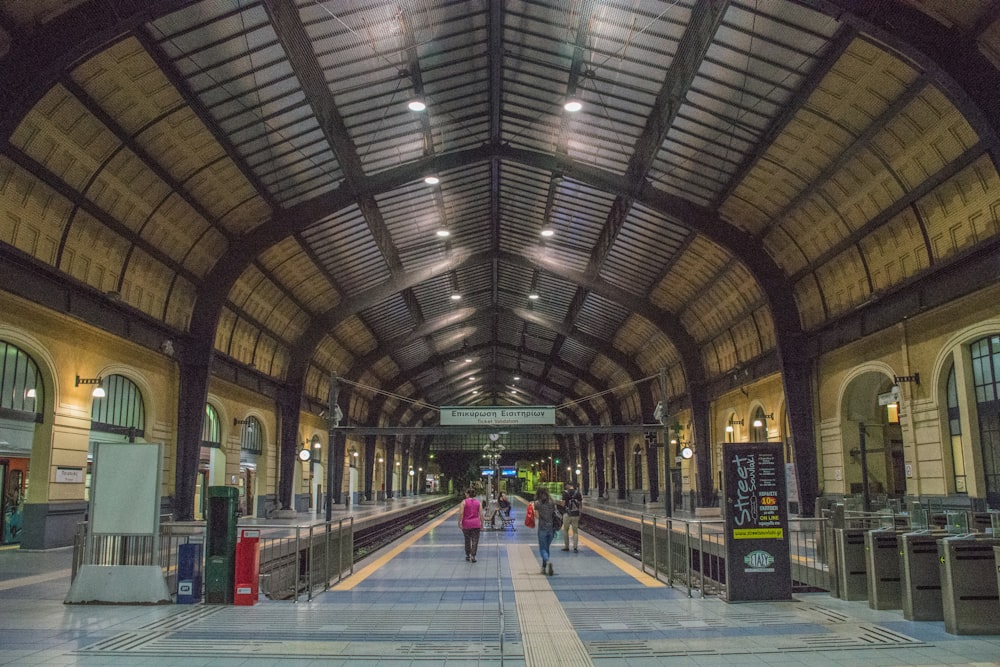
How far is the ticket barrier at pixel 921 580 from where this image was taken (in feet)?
31.2

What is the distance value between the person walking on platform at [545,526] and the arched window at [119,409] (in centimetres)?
1161

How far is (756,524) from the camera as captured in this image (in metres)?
11.3

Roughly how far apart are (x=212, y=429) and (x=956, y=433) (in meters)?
23.5

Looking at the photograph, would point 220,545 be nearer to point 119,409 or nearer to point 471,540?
point 471,540

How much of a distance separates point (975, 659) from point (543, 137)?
19180 millimetres

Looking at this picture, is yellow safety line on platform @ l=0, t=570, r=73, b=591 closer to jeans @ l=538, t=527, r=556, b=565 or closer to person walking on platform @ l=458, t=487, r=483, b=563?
person walking on platform @ l=458, t=487, r=483, b=563

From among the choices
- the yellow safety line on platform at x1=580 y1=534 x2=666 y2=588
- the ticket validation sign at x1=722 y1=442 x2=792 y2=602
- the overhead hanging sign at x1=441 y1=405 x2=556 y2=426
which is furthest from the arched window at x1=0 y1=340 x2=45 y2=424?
the overhead hanging sign at x1=441 y1=405 x2=556 y2=426

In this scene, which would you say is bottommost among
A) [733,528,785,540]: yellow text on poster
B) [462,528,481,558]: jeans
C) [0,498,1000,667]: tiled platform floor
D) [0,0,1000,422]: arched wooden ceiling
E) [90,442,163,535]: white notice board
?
[0,498,1000,667]: tiled platform floor

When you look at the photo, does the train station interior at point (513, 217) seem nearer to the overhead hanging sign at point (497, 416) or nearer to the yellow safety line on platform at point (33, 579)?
the yellow safety line on platform at point (33, 579)

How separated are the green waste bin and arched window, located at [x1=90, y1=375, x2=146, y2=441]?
10.8 metres

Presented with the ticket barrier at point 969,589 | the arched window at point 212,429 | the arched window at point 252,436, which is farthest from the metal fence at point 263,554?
the arched window at point 252,436

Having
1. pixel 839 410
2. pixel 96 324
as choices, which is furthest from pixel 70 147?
pixel 839 410

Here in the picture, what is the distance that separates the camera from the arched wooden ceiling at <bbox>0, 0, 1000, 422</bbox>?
15398 millimetres

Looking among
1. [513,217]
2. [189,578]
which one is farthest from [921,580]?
[513,217]
